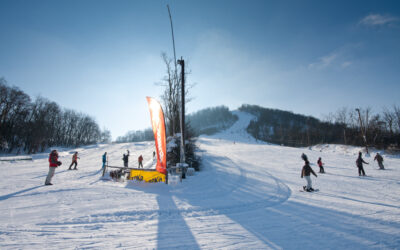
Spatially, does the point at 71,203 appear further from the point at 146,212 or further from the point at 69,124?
the point at 69,124

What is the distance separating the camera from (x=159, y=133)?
317 inches

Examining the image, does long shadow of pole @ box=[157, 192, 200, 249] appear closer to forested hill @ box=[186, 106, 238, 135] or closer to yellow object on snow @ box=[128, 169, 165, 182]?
yellow object on snow @ box=[128, 169, 165, 182]

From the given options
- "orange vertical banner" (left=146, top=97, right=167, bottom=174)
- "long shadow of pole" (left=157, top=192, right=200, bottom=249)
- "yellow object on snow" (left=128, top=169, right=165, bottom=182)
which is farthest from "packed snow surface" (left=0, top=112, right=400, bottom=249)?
"orange vertical banner" (left=146, top=97, right=167, bottom=174)

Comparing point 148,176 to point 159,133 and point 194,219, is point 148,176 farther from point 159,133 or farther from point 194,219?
point 194,219

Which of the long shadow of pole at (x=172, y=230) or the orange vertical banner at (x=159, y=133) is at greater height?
the orange vertical banner at (x=159, y=133)

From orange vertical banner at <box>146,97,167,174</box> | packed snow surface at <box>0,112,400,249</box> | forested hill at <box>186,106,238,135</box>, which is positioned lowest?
packed snow surface at <box>0,112,400,249</box>

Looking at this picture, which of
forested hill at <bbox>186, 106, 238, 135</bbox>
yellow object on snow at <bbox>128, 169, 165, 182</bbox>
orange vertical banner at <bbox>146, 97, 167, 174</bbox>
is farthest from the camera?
forested hill at <bbox>186, 106, 238, 135</bbox>

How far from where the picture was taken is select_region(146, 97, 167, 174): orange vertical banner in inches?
313

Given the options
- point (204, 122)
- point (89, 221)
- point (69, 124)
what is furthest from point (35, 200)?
point (204, 122)

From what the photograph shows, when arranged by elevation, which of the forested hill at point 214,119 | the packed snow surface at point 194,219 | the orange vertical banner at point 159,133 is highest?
Result: the forested hill at point 214,119

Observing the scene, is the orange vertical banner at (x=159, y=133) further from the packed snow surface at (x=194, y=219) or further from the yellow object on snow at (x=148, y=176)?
the packed snow surface at (x=194, y=219)

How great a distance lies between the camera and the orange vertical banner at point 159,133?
7.95m

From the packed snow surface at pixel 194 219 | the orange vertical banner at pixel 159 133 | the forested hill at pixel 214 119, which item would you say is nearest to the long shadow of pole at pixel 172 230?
the packed snow surface at pixel 194 219

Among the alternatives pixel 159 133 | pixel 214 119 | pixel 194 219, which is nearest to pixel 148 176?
pixel 159 133
